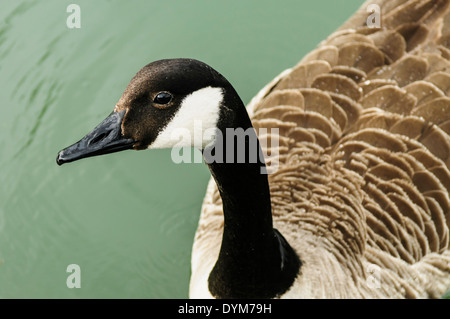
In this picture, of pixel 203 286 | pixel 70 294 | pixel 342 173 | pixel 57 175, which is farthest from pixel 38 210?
pixel 342 173

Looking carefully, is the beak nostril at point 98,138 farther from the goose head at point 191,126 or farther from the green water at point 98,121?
the green water at point 98,121

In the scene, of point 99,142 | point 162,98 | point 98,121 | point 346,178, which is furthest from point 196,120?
point 98,121

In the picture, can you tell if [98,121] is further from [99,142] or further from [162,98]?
[162,98]

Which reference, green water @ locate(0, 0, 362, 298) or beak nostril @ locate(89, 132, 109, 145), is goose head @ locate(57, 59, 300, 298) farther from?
green water @ locate(0, 0, 362, 298)

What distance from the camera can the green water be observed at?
4512 mm

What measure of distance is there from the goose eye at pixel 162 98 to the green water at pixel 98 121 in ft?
7.03

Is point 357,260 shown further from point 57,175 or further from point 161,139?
point 57,175

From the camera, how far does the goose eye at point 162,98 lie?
243 cm

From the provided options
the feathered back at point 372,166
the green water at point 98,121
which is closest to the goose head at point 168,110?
the feathered back at point 372,166

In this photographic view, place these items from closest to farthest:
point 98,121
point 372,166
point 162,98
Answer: point 162,98
point 372,166
point 98,121

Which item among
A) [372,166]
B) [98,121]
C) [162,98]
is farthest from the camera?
[98,121]

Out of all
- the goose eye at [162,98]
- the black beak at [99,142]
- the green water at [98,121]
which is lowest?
the black beak at [99,142]

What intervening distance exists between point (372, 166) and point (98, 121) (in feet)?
8.68

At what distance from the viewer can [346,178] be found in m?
3.53
